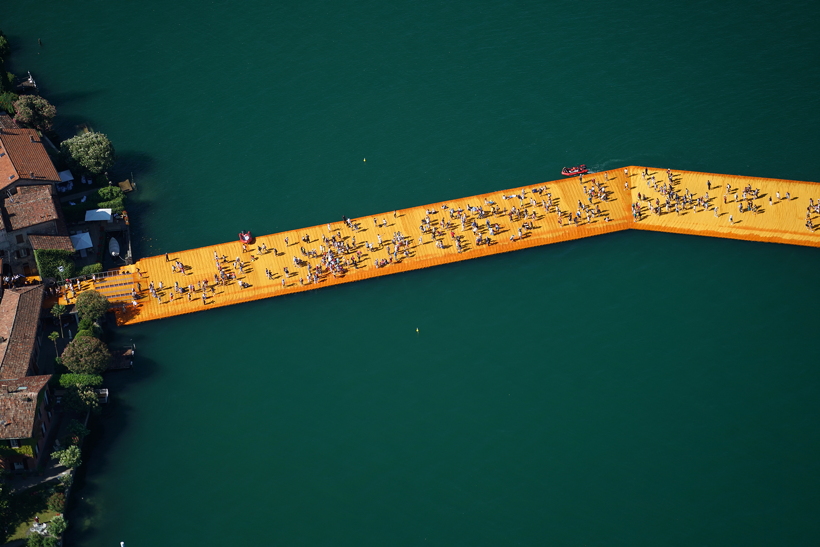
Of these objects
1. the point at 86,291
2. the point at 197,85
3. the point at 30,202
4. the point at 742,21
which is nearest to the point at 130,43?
the point at 197,85

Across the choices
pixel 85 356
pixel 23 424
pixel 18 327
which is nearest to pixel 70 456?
pixel 23 424

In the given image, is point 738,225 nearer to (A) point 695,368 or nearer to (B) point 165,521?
(A) point 695,368

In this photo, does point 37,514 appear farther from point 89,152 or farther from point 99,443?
point 89,152

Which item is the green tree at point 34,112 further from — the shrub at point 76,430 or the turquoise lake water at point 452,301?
the shrub at point 76,430

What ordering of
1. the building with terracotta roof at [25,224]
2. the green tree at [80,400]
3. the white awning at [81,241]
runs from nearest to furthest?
the green tree at [80,400] < the building with terracotta roof at [25,224] < the white awning at [81,241]

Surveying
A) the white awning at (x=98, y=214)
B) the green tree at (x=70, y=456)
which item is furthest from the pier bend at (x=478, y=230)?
the green tree at (x=70, y=456)

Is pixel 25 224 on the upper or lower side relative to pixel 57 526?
upper

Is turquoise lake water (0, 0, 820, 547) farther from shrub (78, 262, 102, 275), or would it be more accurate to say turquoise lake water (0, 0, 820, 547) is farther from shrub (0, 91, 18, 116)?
shrub (78, 262, 102, 275)
